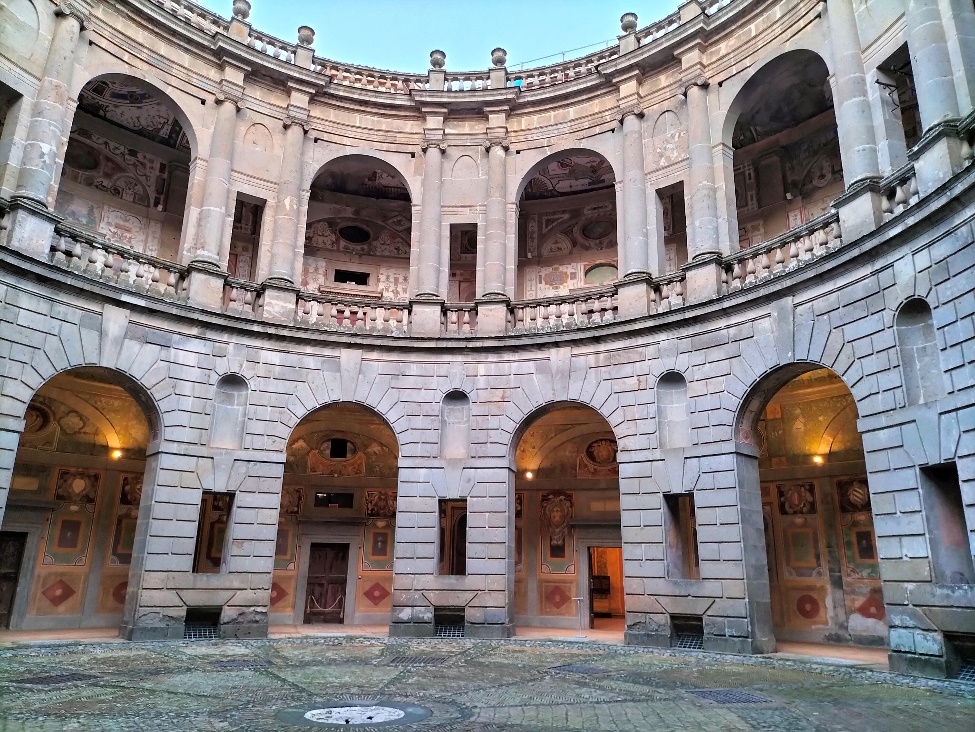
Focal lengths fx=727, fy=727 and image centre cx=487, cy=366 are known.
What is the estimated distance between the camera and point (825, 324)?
12883 mm

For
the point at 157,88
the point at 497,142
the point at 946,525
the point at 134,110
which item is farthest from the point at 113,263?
the point at 946,525

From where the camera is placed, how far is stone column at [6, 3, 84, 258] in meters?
13.4

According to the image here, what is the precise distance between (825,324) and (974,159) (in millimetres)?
3647

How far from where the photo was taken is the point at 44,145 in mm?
14281

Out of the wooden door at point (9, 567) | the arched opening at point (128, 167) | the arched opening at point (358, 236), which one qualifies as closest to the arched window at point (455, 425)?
the arched opening at point (358, 236)

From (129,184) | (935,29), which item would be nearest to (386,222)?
(129,184)

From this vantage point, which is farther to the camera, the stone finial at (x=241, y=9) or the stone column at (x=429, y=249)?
the stone finial at (x=241, y=9)

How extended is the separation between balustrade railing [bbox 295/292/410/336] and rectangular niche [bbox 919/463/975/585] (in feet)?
36.7

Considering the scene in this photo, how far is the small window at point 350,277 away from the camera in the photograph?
2155cm

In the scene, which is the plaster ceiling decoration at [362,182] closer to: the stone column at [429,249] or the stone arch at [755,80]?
the stone column at [429,249]

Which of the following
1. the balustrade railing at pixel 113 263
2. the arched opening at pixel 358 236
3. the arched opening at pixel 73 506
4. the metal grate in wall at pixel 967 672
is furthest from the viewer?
the arched opening at pixel 358 236

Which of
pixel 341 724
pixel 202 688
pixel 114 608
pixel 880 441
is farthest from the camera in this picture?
pixel 114 608

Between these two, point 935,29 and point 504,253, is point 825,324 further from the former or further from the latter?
point 504,253

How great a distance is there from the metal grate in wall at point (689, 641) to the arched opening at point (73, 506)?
38.3 feet
